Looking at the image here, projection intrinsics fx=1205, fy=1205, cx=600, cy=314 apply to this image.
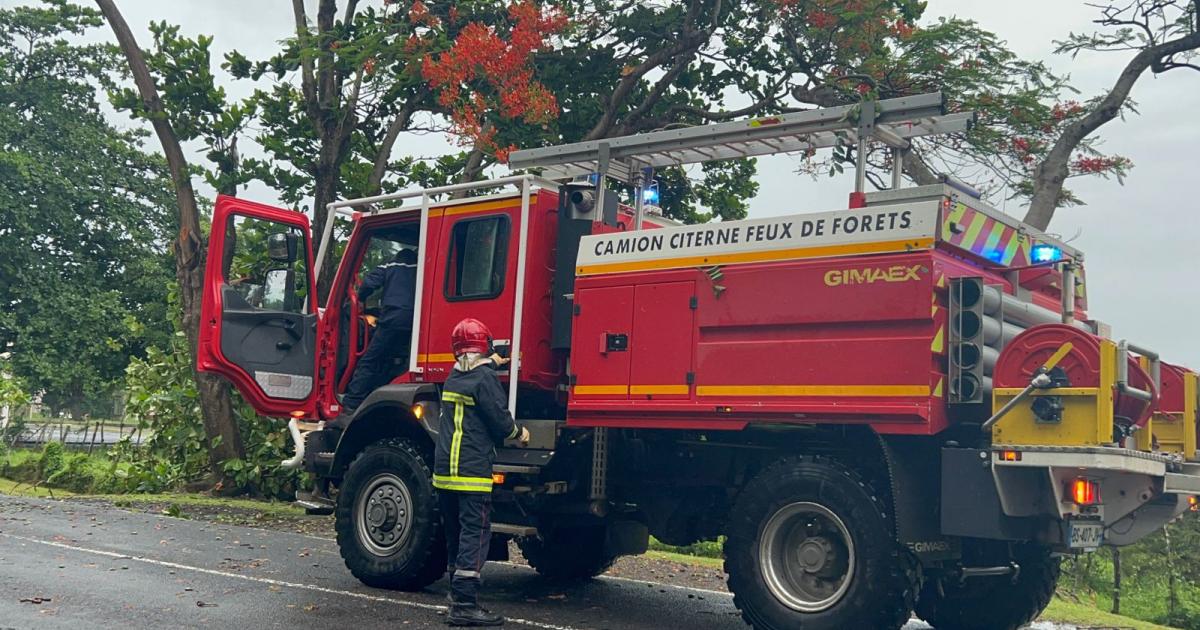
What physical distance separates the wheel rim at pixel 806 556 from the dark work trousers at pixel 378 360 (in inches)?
136

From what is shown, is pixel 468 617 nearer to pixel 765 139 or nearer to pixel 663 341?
pixel 663 341

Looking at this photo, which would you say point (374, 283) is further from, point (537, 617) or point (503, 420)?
point (537, 617)

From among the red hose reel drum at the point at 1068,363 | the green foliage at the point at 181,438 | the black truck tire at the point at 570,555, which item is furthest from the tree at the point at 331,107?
the red hose reel drum at the point at 1068,363

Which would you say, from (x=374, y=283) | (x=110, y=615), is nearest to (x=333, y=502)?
(x=374, y=283)

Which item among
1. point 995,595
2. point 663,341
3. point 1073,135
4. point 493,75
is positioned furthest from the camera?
point 493,75

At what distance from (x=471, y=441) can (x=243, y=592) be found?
79.5 inches

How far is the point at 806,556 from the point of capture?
6.78 metres

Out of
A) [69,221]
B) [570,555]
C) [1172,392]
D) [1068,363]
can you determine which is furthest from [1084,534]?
[69,221]

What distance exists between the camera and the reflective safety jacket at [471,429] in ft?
24.1

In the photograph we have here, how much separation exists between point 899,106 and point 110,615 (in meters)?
5.53

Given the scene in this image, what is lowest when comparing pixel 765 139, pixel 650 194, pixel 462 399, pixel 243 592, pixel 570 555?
pixel 243 592

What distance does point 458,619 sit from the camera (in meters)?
7.11

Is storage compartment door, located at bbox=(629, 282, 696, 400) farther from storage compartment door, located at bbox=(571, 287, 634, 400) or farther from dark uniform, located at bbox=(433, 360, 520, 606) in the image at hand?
dark uniform, located at bbox=(433, 360, 520, 606)

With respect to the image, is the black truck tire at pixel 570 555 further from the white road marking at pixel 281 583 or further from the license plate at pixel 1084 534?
the license plate at pixel 1084 534
